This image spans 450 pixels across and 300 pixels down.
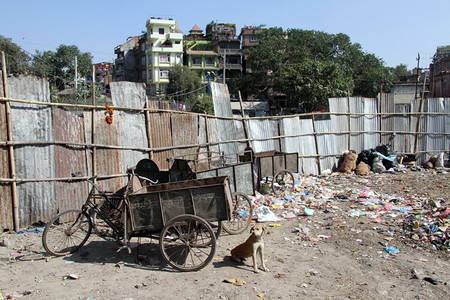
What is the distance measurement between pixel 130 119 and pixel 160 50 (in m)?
53.3

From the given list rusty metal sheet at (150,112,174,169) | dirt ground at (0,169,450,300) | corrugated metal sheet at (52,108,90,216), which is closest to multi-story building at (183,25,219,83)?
rusty metal sheet at (150,112,174,169)

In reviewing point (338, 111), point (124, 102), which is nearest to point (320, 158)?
point (338, 111)

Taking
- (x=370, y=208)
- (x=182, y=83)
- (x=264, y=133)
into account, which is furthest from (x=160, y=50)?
(x=370, y=208)

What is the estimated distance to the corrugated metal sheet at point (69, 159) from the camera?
658 cm

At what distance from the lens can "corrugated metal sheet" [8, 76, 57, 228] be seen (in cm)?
613

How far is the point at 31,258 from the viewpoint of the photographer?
518 cm

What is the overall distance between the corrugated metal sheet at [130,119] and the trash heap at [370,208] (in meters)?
2.86

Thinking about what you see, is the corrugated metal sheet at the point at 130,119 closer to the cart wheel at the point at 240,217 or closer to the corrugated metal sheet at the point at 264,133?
the cart wheel at the point at 240,217

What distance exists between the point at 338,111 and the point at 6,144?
34.3 ft

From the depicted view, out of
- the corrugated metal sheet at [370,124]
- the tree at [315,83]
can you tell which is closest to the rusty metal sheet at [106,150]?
the corrugated metal sheet at [370,124]

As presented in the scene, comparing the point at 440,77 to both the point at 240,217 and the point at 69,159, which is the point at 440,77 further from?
the point at 69,159

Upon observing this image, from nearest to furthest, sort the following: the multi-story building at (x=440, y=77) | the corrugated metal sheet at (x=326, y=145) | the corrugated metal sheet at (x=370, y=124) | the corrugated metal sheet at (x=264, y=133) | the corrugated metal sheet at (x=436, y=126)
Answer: the corrugated metal sheet at (x=264, y=133) → the corrugated metal sheet at (x=326, y=145) → the corrugated metal sheet at (x=370, y=124) → the corrugated metal sheet at (x=436, y=126) → the multi-story building at (x=440, y=77)

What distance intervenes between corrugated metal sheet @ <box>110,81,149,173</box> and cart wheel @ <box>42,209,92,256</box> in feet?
7.34

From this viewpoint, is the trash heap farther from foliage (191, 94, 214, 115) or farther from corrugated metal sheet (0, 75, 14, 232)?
foliage (191, 94, 214, 115)
